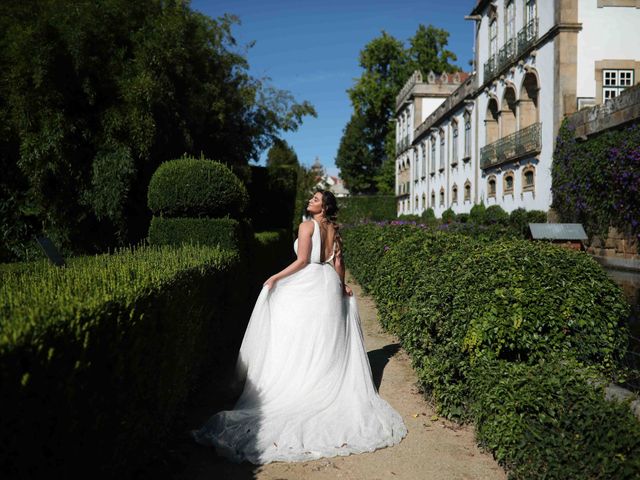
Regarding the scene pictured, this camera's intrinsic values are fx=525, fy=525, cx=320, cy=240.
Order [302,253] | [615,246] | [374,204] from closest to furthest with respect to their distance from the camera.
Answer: [302,253], [615,246], [374,204]

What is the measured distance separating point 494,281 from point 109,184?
→ 932cm

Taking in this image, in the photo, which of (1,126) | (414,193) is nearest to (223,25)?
(1,126)

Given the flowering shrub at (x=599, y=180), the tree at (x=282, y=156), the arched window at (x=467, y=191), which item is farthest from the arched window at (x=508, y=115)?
the tree at (x=282, y=156)

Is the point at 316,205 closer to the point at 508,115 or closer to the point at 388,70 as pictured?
the point at 508,115

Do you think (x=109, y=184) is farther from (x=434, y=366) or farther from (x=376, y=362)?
(x=434, y=366)

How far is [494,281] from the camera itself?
14.0 ft

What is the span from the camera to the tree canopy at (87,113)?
10.8 m

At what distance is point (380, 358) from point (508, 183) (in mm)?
19945

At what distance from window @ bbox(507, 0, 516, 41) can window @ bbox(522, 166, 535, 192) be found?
21.4ft

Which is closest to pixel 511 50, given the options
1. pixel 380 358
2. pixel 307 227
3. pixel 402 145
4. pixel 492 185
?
pixel 492 185

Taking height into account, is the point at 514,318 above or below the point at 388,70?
below

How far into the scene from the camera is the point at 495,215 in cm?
2388

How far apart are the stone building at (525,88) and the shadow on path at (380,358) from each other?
15.5 meters

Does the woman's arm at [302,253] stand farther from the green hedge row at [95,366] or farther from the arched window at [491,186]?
the arched window at [491,186]
